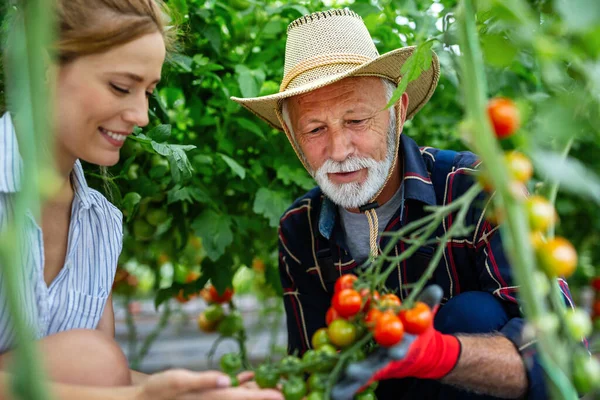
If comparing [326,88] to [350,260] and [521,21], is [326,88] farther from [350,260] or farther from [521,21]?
[521,21]

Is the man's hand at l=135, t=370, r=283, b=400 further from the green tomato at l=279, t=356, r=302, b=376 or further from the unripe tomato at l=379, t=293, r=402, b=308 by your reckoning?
the unripe tomato at l=379, t=293, r=402, b=308

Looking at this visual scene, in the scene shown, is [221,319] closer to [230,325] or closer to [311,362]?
[230,325]

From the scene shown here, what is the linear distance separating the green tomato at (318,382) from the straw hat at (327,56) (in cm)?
86

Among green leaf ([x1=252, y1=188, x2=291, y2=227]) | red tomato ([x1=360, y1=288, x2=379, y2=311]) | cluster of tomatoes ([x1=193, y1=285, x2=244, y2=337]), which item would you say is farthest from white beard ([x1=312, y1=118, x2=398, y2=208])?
cluster of tomatoes ([x1=193, y1=285, x2=244, y2=337])

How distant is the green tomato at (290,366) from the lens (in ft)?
3.81

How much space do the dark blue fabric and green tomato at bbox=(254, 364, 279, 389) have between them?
22.9 inches

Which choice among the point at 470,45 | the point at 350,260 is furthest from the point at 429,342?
the point at 350,260

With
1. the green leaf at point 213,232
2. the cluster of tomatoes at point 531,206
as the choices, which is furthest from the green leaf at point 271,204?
the cluster of tomatoes at point 531,206

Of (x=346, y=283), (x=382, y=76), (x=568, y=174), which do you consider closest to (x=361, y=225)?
(x=382, y=76)

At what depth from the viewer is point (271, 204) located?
6.84 ft

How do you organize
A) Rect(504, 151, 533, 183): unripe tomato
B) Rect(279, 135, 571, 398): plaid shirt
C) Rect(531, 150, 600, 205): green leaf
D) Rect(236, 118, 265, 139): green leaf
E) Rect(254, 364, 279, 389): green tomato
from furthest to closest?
Rect(236, 118, 265, 139): green leaf, Rect(279, 135, 571, 398): plaid shirt, Rect(254, 364, 279, 389): green tomato, Rect(504, 151, 533, 183): unripe tomato, Rect(531, 150, 600, 205): green leaf

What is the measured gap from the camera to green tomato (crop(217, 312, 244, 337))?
2758mm

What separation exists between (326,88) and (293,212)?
455mm

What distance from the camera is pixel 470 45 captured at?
83 centimetres
